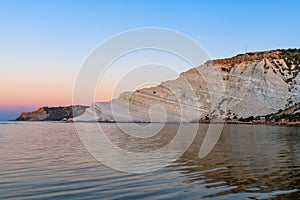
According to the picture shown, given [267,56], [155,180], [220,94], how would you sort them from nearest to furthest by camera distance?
1. [155,180]
2. [220,94]
3. [267,56]

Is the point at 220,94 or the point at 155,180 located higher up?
the point at 220,94

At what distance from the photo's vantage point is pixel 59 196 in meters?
13.6

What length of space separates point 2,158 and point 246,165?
18.1 meters

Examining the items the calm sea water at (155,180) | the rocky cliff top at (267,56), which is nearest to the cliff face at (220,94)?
the rocky cliff top at (267,56)

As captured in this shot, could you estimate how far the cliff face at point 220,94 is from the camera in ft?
471

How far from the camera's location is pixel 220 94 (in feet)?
524

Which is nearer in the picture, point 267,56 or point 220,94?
point 220,94

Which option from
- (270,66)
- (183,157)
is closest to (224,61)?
(270,66)

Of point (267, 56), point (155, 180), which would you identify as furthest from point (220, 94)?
point (155, 180)

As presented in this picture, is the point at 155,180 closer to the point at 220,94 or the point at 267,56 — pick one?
the point at 220,94

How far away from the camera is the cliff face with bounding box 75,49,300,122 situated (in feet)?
471

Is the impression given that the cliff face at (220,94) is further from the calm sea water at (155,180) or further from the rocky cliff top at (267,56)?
the calm sea water at (155,180)

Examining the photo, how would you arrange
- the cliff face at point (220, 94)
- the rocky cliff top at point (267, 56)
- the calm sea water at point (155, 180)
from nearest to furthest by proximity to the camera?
the calm sea water at point (155, 180), the cliff face at point (220, 94), the rocky cliff top at point (267, 56)

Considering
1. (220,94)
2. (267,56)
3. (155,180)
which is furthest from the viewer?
(267,56)
